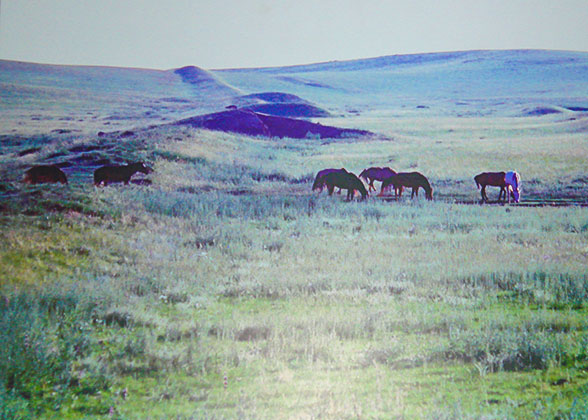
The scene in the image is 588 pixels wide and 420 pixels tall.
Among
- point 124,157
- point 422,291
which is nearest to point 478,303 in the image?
point 422,291

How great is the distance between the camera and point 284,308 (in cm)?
459

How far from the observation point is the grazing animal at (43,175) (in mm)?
7359

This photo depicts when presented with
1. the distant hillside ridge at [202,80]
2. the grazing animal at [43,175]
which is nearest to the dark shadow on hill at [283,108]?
the distant hillside ridge at [202,80]

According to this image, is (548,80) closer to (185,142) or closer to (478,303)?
(185,142)

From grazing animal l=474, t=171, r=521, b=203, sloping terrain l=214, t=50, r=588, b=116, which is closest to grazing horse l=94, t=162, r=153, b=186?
grazing animal l=474, t=171, r=521, b=203

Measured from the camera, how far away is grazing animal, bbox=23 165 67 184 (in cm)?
736

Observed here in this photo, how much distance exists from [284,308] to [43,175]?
204 inches

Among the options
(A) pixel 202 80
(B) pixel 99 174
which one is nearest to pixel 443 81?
(A) pixel 202 80

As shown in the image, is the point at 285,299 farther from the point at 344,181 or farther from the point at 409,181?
the point at 409,181

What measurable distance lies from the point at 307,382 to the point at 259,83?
50.9m

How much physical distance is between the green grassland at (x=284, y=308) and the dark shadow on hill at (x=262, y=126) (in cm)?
1425

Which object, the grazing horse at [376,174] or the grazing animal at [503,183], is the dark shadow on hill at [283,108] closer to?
the grazing horse at [376,174]

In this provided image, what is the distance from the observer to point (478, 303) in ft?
15.6

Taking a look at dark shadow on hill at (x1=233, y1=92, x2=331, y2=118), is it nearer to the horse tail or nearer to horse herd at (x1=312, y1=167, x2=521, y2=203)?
horse herd at (x1=312, y1=167, x2=521, y2=203)
